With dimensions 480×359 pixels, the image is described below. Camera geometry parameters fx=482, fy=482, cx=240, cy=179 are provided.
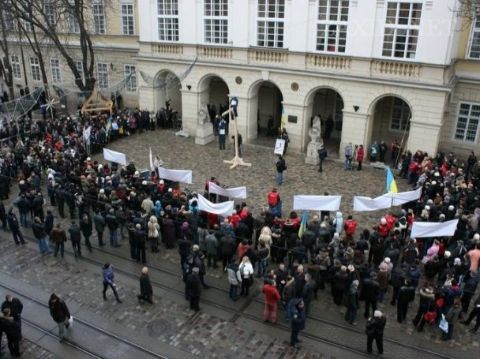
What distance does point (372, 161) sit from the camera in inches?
995

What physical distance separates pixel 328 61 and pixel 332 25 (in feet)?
5.83

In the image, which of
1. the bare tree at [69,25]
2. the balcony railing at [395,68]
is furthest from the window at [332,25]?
the bare tree at [69,25]

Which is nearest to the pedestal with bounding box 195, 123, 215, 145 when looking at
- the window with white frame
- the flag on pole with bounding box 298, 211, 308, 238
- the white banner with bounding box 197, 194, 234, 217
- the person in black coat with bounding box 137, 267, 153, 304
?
the window with white frame

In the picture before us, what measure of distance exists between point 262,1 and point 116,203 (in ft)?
47.2

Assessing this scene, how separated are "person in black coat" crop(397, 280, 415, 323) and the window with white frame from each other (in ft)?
45.6

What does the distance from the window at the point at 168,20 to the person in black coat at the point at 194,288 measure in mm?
19630

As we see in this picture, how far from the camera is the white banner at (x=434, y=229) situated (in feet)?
48.3

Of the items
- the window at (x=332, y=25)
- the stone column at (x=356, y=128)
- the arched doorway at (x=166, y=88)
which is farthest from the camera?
the arched doorway at (x=166, y=88)

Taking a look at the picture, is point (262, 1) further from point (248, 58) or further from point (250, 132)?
point (250, 132)

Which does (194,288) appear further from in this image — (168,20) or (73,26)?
(73,26)

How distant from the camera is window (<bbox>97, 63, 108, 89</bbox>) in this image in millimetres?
37219

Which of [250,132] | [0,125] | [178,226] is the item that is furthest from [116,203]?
[0,125]

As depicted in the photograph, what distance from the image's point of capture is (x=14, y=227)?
17203mm

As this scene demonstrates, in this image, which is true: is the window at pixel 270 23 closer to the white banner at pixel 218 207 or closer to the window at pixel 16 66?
the white banner at pixel 218 207
